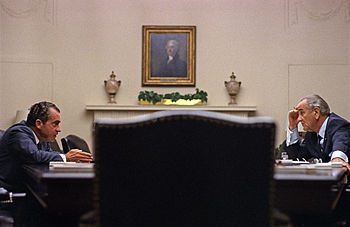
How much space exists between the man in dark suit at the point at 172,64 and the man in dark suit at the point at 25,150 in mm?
5028

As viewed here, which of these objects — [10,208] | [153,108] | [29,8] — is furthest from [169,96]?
[10,208]

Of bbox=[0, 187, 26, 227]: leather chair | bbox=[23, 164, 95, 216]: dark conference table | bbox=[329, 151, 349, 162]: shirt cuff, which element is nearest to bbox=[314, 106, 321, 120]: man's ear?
bbox=[329, 151, 349, 162]: shirt cuff

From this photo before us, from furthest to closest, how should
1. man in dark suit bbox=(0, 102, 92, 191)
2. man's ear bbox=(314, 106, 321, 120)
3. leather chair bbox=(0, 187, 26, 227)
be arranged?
man's ear bbox=(314, 106, 321, 120)
man in dark suit bbox=(0, 102, 92, 191)
leather chair bbox=(0, 187, 26, 227)

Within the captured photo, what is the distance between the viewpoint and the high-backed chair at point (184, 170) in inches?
75.3

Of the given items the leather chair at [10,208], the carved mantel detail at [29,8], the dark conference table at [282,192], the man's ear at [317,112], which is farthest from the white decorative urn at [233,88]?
the dark conference table at [282,192]

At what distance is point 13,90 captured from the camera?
9.04m

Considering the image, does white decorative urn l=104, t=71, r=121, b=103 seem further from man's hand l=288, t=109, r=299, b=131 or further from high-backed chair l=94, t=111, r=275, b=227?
high-backed chair l=94, t=111, r=275, b=227

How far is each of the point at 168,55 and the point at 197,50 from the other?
0.50 meters

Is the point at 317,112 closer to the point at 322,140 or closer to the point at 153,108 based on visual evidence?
the point at 322,140

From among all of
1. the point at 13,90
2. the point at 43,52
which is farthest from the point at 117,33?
the point at 13,90

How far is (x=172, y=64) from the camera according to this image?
9070mm

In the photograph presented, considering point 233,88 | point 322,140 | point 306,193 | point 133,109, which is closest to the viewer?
point 306,193

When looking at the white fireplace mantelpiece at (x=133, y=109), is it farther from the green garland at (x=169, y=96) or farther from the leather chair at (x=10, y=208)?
the leather chair at (x=10, y=208)

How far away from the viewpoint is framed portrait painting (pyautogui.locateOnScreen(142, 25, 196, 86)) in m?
9.07
